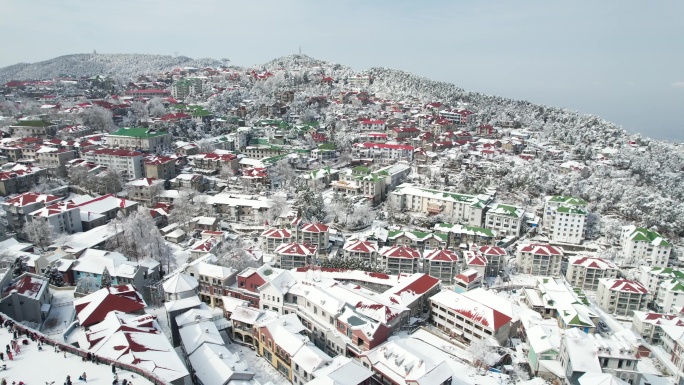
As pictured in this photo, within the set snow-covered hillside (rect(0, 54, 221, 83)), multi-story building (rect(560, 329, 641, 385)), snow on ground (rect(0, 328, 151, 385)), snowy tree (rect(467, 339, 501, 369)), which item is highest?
snow-covered hillside (rect(0, 54, 221, 83))

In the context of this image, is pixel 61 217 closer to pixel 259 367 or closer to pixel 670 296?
pixel 259 367

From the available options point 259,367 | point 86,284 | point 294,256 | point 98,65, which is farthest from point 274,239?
point 98,65

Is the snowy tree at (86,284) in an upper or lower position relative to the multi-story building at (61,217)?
lower

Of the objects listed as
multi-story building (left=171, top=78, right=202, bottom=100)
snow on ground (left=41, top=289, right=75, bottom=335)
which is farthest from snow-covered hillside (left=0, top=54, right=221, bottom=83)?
snow on ground (left=41, top=289, right=75, bottom=335)

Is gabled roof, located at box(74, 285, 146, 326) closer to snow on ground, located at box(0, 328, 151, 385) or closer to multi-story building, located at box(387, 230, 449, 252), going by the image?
snow on ground, located at box(0, 328, 151, 385)

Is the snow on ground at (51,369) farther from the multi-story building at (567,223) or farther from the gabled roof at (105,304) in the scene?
the multi-story building at (567,223)

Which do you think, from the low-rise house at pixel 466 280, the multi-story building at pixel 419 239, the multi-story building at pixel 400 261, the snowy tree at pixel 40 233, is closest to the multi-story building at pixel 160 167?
the snowy tree at pixel 40 233
